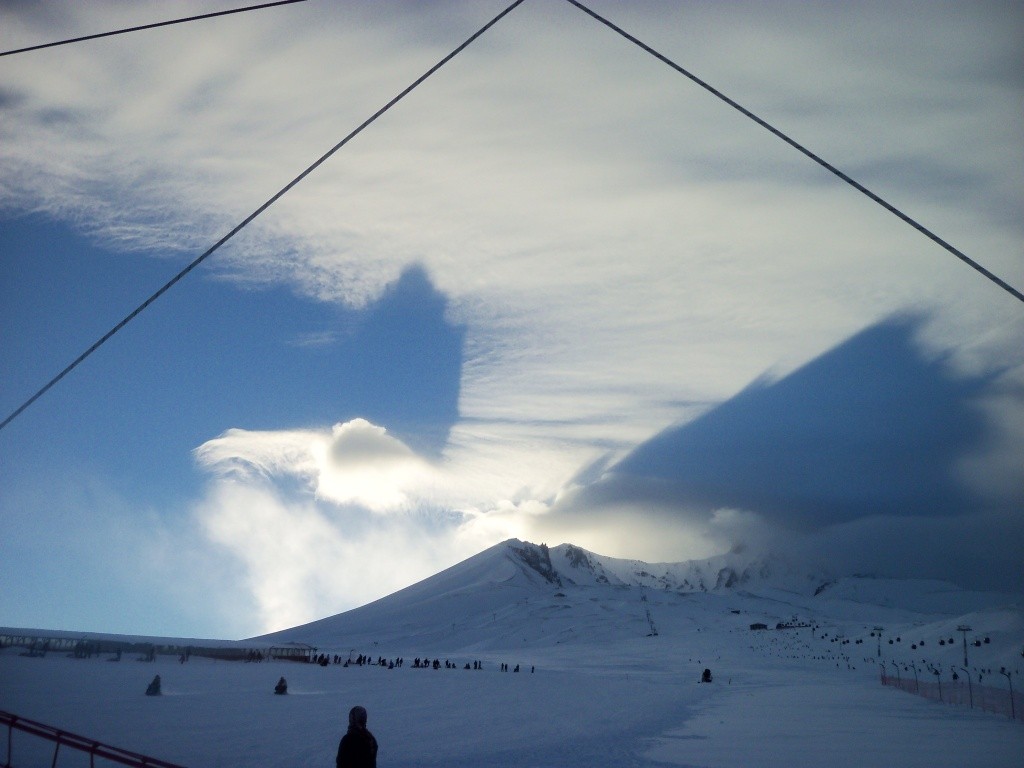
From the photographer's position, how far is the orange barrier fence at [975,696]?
25.8m

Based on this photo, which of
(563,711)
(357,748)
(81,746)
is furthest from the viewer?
(563,711)

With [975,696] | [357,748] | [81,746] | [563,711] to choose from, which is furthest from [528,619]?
[357,748]

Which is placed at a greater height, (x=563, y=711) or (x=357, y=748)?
(x=357, y=748)

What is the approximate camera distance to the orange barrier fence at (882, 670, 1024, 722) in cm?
2581

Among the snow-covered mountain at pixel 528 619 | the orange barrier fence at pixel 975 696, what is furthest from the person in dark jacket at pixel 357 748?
the snow-covered mountain at pixel 528 619

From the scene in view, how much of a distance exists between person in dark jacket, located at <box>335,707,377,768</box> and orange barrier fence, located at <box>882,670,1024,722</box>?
23.4 m

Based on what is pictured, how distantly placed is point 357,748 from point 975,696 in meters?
31.4

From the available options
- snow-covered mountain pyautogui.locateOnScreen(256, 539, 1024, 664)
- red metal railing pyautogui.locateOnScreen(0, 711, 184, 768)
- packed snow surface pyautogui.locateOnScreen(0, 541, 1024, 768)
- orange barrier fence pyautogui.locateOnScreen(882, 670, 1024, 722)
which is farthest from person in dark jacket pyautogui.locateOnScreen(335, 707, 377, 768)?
snow-covered mountain pyautogui.locateOnScreen(256, 539, 1024, 664)

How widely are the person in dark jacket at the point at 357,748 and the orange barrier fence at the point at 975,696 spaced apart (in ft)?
76.9

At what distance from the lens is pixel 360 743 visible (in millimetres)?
6883

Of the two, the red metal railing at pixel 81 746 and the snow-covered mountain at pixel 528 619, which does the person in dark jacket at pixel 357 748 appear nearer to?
the red metal railing at pixel 81 746

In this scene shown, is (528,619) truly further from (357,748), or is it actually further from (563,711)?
(357,748)

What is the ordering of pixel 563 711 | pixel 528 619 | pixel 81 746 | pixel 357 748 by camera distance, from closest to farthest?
pixel 357 748 → pixel 81 746 → pixel 563 711 → pixel 528 619

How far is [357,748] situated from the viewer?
Result: 6852 millimetres
